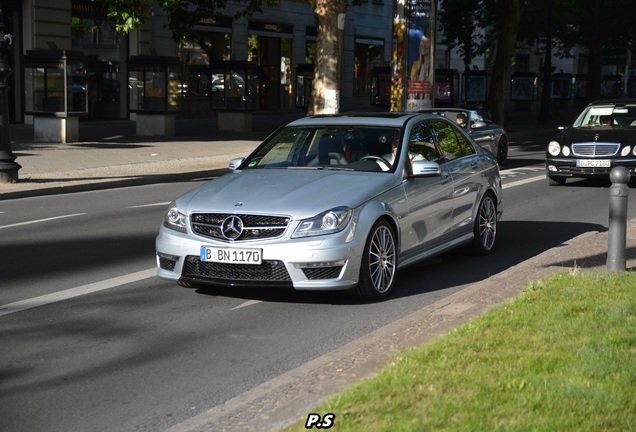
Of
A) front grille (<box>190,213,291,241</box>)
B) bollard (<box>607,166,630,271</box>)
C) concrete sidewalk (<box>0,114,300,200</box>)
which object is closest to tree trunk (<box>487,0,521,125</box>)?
concrete sidewalk (<box>0,114,300,200</box>)

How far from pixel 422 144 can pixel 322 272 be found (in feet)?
7.59

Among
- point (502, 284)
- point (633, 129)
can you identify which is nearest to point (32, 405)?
point (502, 284)

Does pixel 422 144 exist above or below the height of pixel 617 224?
above

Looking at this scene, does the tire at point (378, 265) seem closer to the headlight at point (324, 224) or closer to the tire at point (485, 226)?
the headlight at point (324, 224)

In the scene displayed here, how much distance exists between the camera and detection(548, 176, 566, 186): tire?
19883 millimetres

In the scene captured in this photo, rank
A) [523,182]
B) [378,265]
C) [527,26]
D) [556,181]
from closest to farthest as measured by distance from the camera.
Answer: [378,265], [556,181], [523,182], [527,26]

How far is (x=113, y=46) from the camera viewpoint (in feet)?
124

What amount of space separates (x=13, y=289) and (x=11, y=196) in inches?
337

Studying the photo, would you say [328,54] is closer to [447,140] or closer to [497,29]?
[447,140]

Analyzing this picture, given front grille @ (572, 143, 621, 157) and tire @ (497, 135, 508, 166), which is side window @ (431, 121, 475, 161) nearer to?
front grille @ (572, 143, 621, 157)

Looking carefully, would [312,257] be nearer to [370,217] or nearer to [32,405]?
[370,217]

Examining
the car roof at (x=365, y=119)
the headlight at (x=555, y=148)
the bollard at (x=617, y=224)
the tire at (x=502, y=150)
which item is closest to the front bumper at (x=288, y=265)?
the car roof at (x=365, y=119)

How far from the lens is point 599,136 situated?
19266 mm

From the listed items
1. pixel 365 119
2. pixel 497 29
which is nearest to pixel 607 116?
pixel 365 119
